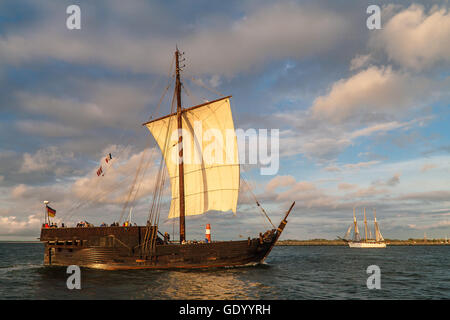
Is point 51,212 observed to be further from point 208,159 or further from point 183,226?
point 208,159

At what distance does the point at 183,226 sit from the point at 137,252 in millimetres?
5416

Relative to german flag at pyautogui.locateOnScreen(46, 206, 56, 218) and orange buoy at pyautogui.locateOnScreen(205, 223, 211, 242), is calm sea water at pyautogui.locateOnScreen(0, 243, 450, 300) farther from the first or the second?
german flag at pyautogui.locateOnScreen(46, 206, 56, 218)

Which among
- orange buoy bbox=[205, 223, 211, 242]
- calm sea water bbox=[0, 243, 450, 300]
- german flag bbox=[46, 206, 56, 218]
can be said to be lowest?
calm sea water bbox=[0, 243, 450, 300]

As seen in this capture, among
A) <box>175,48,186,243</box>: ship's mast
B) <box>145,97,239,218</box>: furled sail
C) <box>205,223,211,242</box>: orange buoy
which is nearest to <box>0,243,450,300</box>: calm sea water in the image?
<box>205,223,211,242</box>: orange buoy

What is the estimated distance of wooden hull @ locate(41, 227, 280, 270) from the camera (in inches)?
1231

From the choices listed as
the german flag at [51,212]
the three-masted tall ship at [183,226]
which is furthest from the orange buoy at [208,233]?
the german flag at [51,212]

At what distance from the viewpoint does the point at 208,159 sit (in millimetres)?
36781

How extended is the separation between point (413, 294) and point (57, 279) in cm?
2685

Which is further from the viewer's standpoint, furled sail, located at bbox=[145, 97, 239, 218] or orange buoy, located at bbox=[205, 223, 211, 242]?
furled sail, located at bbox=[145, 97, 239, 218]
